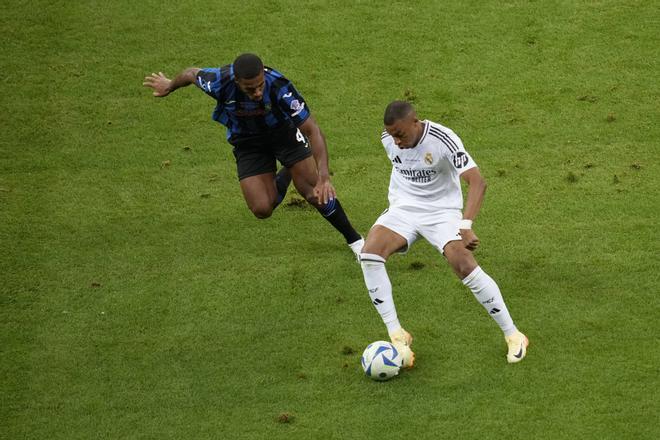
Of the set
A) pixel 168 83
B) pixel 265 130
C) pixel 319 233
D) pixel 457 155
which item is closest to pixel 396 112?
pixel 457 155

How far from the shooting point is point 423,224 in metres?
8.03

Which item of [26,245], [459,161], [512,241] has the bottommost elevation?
[26,245]

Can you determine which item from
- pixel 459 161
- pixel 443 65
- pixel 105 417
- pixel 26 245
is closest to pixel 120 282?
pixel 26 245

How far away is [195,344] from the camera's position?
27.4ft

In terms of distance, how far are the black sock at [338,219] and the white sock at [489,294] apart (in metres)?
2.01

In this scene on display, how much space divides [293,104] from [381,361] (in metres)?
2.48

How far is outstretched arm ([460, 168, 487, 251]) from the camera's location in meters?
7.16

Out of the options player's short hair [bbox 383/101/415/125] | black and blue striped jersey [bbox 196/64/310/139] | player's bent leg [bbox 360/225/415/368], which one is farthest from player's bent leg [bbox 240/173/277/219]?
player's short hair [bbox 383/101/415/125]

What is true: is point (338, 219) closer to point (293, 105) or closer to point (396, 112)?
point (293, 105)

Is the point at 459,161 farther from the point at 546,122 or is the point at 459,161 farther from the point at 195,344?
the point at 546,122

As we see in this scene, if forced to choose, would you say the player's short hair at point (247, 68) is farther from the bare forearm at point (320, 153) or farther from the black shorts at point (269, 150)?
the black shorts at point (269, 150)

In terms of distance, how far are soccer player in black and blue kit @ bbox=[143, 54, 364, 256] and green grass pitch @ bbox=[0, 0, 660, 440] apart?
2.10 ft

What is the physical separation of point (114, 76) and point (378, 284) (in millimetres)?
6491

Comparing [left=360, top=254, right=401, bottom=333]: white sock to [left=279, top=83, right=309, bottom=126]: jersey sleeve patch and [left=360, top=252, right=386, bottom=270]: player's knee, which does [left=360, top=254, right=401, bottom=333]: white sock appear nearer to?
[left=360, top=252, right=386, bottom=270]: player's knee
